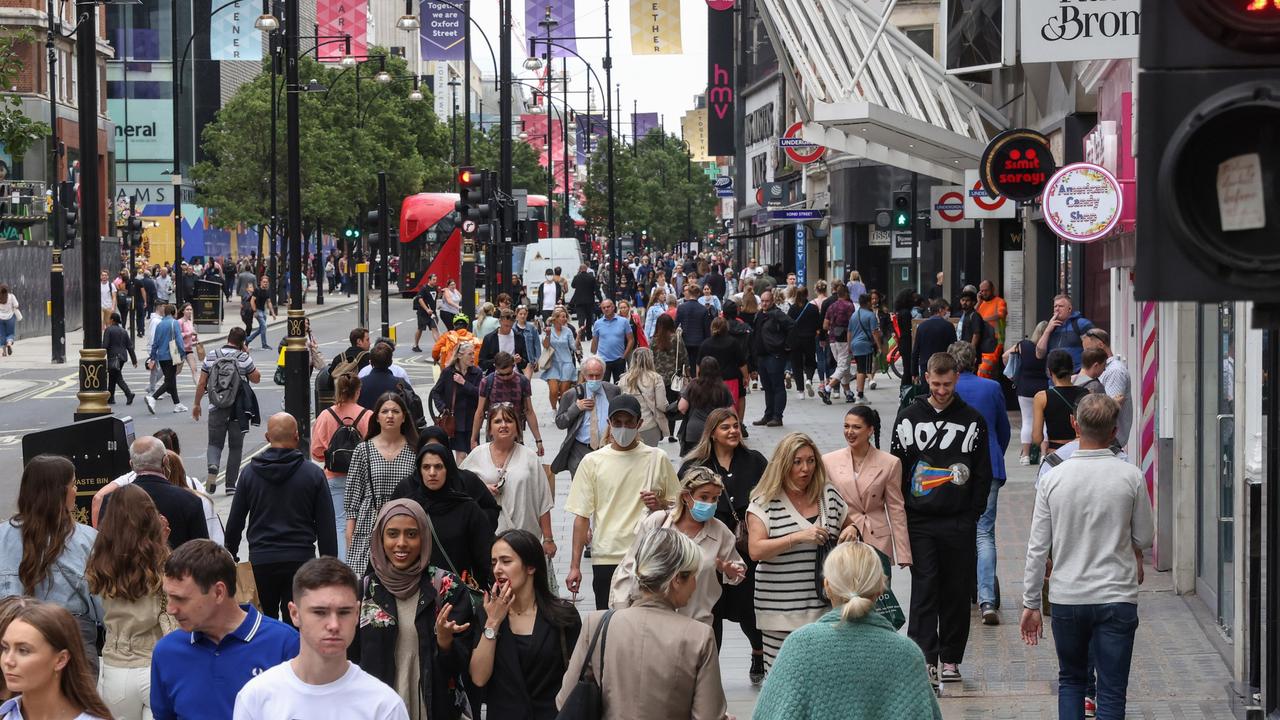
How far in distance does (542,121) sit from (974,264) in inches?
3890

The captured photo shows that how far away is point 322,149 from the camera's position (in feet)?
230

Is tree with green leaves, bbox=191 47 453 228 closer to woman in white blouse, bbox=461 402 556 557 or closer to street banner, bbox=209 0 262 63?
street banner, bbox=209 0 262 63

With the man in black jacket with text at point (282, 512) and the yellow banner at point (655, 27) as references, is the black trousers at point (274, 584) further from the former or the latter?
the yellow banner at point (655, 27)

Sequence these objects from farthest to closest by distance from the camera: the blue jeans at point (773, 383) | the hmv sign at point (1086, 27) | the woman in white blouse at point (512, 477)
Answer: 1. the blue jeans at point (773, 383)
2. the hmv sign at point (1086, 27)
3. the woman in white blouse at point (512, 477)

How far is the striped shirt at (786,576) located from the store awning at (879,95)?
50.2 feet

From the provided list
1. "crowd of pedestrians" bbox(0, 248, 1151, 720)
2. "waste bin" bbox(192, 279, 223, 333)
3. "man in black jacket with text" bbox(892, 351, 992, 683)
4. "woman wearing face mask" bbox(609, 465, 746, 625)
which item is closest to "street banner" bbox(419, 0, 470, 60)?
"waste bin" bbox(192, 279, 223, 333)

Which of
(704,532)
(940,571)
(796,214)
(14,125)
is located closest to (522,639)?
(704,532)

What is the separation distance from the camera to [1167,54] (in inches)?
118

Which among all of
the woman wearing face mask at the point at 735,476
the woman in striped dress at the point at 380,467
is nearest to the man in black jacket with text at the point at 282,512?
the woman in striped dress at the point at 380,467

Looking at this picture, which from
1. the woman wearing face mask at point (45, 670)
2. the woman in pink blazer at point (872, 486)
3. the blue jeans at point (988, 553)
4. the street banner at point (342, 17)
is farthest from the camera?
the street banner at point (342, 17)

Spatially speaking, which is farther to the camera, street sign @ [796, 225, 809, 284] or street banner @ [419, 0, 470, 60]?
street sign @ [796, 225, 809, 284]

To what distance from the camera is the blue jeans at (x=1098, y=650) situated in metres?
7.99

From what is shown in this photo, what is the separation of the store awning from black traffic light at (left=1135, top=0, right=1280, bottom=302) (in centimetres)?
2070

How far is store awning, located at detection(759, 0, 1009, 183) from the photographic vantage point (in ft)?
80.8
